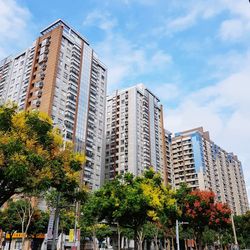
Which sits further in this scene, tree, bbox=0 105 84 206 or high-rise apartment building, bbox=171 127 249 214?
high-rise apartment building, bbox=171 127 249 214

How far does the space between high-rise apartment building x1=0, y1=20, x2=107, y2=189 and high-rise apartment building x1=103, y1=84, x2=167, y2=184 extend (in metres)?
11.2

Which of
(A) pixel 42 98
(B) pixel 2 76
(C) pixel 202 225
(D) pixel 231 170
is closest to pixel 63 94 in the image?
(A) pixel 42 98

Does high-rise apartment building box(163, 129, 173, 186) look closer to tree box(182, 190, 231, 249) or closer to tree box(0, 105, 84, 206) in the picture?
tree box(182, 190, 231, 249)

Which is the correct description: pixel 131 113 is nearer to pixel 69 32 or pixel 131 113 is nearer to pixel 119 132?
pixel 119 132

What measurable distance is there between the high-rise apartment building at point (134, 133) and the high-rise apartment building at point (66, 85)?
11.2 m

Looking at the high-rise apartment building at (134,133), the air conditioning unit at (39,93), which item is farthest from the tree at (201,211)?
the high-rise apartment building at (134,133)

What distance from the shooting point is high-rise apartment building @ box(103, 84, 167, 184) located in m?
83.3

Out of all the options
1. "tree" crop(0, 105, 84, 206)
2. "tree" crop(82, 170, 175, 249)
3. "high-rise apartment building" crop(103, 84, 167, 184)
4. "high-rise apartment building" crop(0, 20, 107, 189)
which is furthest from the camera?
"high-rise apartment building" crop(103, 84, 167, 184)

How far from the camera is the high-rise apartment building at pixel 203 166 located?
10581cm

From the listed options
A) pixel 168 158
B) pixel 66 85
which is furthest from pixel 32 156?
pixel 168 158

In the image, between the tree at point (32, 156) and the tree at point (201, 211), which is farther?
the tree at point (201, 211)

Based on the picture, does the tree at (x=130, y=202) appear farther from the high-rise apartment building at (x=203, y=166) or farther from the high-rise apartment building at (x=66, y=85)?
the high-rise apartment building at (x=203, y=166)

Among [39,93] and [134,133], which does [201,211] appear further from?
[134,133]

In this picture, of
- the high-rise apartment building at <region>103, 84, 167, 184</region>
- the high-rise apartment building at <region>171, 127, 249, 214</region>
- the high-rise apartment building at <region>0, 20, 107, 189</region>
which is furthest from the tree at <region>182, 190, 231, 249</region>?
the high-rise apartment building at <region>171, 127, 249, 214</region>
